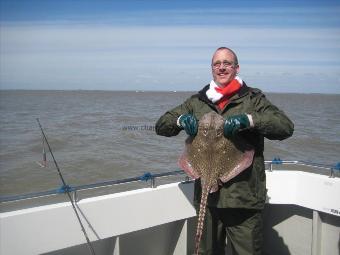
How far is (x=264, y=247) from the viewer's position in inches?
221

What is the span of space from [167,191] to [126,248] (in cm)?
89

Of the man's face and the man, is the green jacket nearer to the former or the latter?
the man

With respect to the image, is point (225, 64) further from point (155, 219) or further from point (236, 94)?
point (155, 219)

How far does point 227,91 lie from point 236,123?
0.47 m

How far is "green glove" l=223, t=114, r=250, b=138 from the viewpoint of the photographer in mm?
3184

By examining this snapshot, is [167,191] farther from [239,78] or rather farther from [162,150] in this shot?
[162,150]

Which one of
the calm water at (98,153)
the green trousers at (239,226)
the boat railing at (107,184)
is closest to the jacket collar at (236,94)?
the green trousers at (239,226)

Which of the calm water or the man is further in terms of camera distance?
the calm water

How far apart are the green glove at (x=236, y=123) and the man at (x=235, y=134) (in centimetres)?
3

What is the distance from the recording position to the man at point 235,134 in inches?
136

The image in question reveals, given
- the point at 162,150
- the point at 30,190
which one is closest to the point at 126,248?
the point at 30,190

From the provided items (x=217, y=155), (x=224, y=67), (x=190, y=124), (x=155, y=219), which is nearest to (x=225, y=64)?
(x=224, y=67)

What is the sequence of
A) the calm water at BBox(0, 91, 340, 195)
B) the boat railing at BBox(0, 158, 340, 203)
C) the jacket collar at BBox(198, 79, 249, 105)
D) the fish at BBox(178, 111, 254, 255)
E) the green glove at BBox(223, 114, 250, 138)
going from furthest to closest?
the calm water at BBox(0, 91, 340, 195)
the boat railing at BBox(0, 158, 340, 203)
the jacket collar at BBox(198, 79, 249, 105)
the fish at BBox(178, 111, 254, 255)
the green glove at BBox(223, 114, 250, 138)

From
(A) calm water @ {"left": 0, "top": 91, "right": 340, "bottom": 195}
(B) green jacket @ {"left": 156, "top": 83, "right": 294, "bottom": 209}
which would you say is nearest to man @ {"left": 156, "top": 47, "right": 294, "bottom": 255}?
(B) green jacket @ {"left": 156, "top": 83, "right": 294, "bottom": 209}
